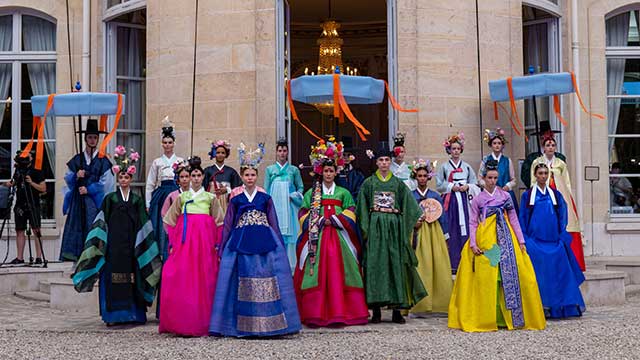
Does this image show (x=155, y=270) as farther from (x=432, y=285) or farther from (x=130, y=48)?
(x=130, y=48)

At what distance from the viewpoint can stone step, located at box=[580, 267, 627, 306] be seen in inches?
352

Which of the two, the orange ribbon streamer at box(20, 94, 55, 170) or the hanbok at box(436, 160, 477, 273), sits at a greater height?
the orange ribbon streamer at box(20, 94, 55, 170)

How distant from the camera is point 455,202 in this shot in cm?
918

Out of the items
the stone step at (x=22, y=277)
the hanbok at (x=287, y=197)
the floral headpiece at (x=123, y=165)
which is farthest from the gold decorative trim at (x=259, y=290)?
the stone step at (x=22, y=277)

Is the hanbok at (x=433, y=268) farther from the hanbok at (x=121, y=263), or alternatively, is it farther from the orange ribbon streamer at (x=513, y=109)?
the hanbok at (x=121, y=263)

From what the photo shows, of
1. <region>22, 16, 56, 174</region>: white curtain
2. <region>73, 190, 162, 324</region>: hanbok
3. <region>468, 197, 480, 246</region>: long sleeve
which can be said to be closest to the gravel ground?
<region>73, 190, 162, 324</region>: hanbok

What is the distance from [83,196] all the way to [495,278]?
451cm

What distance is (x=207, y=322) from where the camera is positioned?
289 inches

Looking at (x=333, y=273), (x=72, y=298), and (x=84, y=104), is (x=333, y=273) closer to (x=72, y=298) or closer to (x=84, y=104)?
(x=72, y=298)

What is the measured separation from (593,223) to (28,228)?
23.6ft

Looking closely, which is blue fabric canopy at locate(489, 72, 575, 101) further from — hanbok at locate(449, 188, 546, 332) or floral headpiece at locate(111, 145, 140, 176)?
floral headpiece at locate(111, 145, 140, 176)

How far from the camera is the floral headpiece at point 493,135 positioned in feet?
32.1

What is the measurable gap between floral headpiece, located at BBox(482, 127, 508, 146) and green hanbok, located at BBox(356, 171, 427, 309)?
7.21ft

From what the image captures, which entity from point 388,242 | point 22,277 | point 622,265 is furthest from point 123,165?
point 622,265
